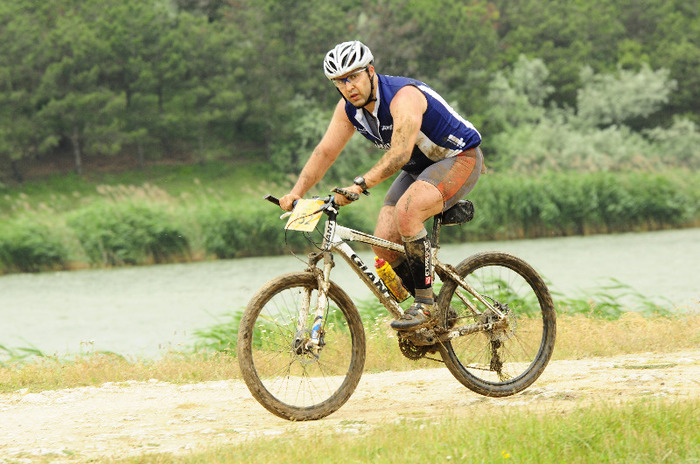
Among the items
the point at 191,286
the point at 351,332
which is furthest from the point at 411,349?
the point at 191,286

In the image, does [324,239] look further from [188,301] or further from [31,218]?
[31,218]

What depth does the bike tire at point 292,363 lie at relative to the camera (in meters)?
5.58

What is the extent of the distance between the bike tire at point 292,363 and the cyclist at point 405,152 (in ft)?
1.19

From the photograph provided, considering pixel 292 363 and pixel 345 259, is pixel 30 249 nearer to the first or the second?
pixel 345 259

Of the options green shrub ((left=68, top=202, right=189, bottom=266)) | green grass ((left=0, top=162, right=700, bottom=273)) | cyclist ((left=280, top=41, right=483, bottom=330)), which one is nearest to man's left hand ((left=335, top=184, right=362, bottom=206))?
cyclist ((left=280, top=41, right=483, bottom=330))

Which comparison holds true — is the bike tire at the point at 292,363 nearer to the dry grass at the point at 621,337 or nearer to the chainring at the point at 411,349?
the chainring at the point at 411,349

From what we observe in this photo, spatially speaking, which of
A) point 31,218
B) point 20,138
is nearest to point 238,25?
point 20,138

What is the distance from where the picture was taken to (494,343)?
658 cm

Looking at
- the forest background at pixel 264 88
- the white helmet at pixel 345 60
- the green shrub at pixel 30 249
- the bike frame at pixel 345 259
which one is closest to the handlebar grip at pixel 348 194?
the bike frame at pixel 345 259

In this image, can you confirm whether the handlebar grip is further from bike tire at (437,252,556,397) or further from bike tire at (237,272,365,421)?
bike tire at (437,252,556,397)

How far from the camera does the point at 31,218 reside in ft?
75.9

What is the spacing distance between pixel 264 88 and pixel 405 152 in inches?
2020

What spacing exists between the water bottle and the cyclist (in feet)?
0.28

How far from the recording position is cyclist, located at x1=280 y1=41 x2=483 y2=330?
5.67m
